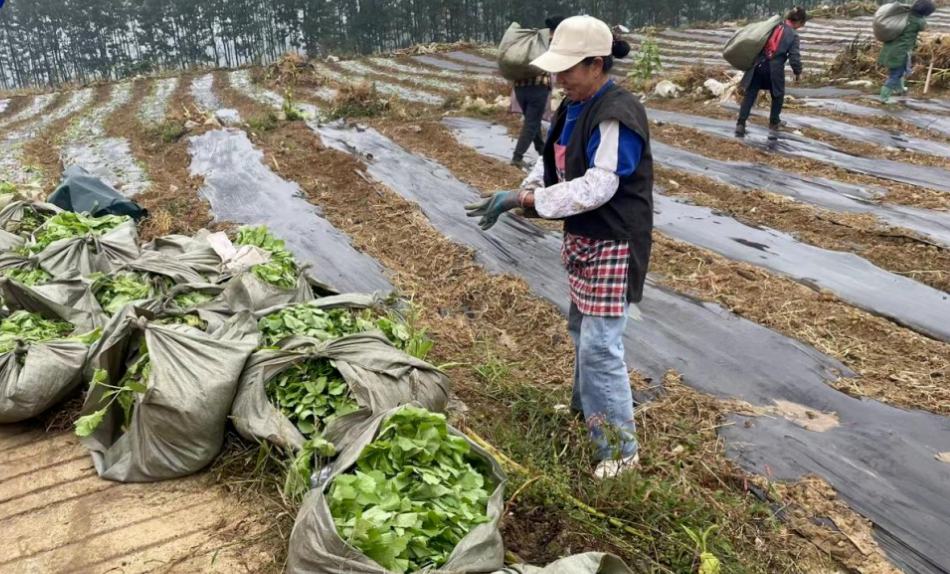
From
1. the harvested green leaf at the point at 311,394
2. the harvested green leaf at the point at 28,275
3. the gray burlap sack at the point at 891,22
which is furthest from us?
the gray burlap sack at the point at 891,22

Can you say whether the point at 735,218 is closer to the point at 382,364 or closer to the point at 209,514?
the point at 382,364

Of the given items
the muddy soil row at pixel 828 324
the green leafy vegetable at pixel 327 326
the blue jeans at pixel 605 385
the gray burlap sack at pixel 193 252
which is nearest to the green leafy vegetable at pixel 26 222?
the gray burlap sack at pixel 193 252

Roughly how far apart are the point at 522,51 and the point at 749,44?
11.7ft

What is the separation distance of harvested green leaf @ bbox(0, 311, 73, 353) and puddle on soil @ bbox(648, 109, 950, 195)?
723cm

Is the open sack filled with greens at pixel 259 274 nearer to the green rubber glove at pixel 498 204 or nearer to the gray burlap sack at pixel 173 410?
the gray burlap sack at pixel 173 410

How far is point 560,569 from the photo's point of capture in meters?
1.85

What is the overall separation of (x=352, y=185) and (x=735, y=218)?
3980 millimetres

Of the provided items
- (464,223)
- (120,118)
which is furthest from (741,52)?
(120,118)

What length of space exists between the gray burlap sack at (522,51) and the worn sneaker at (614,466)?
16.7 feet

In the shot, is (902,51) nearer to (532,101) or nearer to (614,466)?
(532,101)

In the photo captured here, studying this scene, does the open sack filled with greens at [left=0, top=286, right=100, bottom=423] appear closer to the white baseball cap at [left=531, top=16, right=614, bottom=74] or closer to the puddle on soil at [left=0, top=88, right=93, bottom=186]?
the white baseball cap at [left=531, top=16, right=614, bottom=74]

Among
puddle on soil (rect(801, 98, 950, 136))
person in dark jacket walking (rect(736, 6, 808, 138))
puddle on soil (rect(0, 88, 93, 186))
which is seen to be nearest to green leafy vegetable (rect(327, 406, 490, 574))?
puddle on soil (rect(0, 88, 93, 186))

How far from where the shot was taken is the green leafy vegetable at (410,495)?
6.39 feet

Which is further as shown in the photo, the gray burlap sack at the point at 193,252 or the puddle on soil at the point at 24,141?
the puddle on soil at the point at 24,141
